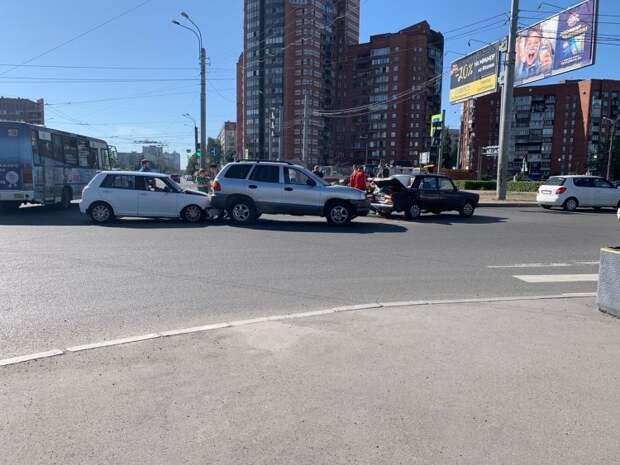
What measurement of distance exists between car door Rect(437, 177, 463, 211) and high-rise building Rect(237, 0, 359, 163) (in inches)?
2467

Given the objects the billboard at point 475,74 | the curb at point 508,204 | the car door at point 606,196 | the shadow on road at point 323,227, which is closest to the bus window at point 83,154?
the shadow on road at point 323,227

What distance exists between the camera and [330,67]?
121m

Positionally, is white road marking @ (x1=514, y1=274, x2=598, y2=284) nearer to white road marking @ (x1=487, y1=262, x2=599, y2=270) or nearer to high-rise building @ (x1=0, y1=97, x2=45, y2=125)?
white road marking @ (x1=487, y1=262, x2=599, y2=270)

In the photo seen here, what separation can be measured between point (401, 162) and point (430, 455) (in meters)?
133

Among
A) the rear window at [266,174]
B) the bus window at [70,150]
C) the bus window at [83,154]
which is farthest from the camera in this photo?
the bus window at [83,154]

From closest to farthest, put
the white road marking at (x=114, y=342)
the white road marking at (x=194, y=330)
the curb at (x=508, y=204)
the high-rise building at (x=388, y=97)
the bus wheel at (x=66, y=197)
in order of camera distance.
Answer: the white road marking at (x=114, y=342)
the white road marking at (x=194, y=330)
the bus wheel at (x=66, y=197)
the curb at (x=508, y=204)
the high-rise building at (x=388, y=97)

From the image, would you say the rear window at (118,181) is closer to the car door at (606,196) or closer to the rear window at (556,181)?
the rear window at (556,181)

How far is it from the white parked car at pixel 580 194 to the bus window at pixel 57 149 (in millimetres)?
20067

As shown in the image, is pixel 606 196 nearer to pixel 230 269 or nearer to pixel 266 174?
pixel 266 174

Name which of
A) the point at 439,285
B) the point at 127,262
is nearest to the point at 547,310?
the point at 439,285

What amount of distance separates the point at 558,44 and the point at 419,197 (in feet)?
51.2

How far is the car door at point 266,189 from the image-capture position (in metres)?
14.4

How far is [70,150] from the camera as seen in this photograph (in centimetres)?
1966

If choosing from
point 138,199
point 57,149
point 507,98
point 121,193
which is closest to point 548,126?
point 507,98
